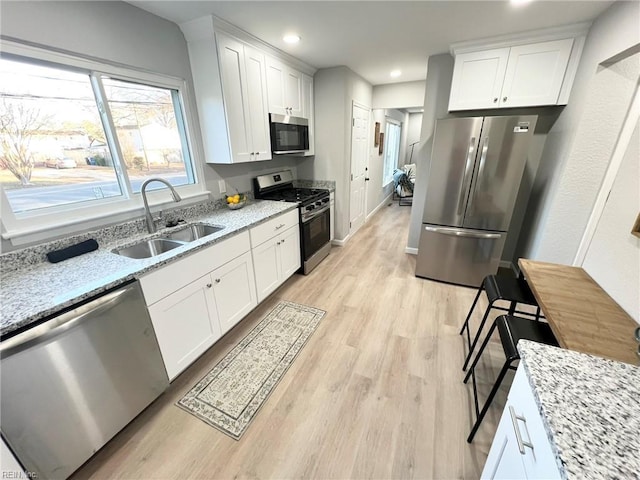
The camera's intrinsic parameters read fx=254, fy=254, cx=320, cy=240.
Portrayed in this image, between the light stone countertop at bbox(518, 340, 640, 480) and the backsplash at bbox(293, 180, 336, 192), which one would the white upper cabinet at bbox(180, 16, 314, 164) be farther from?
the light stone countertop at bbox(518, 340, 640, 480)

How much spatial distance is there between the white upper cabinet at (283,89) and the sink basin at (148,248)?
1.77 metres

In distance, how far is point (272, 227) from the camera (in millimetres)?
2498

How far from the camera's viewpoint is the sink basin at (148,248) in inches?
72.2

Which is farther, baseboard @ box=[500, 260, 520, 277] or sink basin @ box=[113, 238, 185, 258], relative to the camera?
baseboard @ box=[500, 260, 520, 277]

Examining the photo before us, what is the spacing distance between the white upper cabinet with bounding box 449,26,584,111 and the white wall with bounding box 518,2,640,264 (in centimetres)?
11

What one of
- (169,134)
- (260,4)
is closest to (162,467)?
(169,134)

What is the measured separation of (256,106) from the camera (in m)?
2.61

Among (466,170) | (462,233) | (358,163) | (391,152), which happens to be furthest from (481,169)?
(391,152)

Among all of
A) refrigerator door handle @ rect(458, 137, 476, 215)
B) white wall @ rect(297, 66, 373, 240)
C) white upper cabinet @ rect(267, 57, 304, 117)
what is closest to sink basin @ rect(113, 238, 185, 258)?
white upper cabinet @ rect(267, 57, 304, 117)

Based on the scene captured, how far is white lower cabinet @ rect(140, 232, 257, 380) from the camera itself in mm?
1551

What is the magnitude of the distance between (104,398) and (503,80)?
4047 mm

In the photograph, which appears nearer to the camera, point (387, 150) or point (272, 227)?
point (272, 227)

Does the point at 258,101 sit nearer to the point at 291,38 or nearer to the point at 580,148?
the point at 291,38

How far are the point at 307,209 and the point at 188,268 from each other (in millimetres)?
1619
